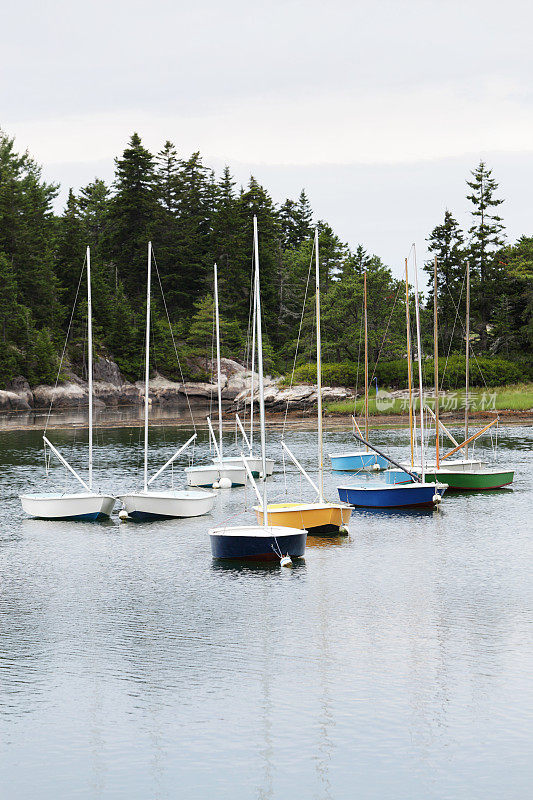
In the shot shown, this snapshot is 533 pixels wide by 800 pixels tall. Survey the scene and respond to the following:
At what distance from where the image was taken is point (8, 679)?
721 inches

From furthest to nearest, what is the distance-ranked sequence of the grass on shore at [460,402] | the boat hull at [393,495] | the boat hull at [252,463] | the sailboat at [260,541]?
the grass on shore at [460,402]
the boat hull at [252,463]
the boat hull at [393,495]
the sailboat at [260,541]

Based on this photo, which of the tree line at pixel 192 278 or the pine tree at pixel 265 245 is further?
the pine tree at pixel 265 245

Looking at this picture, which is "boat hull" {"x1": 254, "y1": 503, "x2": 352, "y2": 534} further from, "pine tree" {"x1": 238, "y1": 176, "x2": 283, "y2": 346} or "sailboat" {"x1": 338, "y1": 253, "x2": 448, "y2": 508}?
"pine tree" {"x1": 238, "y1": 176, "x2": 283, "y2": 346}

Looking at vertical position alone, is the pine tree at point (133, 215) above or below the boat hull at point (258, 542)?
above

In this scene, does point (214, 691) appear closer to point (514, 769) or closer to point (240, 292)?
point (514, 769)

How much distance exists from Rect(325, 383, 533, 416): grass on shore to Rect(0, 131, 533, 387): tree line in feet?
21.0

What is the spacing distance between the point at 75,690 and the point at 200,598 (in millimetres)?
6937

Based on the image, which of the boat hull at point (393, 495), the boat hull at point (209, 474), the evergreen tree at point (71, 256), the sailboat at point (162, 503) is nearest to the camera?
the sailboat at point (162, 503)

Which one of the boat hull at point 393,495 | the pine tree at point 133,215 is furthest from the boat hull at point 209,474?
the pine tree at point 133,215

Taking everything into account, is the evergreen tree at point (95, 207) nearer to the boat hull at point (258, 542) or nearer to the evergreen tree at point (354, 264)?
the evergreen tree at point (354, 264)

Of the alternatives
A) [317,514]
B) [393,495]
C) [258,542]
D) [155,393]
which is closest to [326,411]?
[155,393]

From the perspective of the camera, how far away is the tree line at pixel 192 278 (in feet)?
332

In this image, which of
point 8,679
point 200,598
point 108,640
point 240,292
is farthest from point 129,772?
point 240,292

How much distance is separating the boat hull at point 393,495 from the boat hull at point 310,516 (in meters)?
5.97
